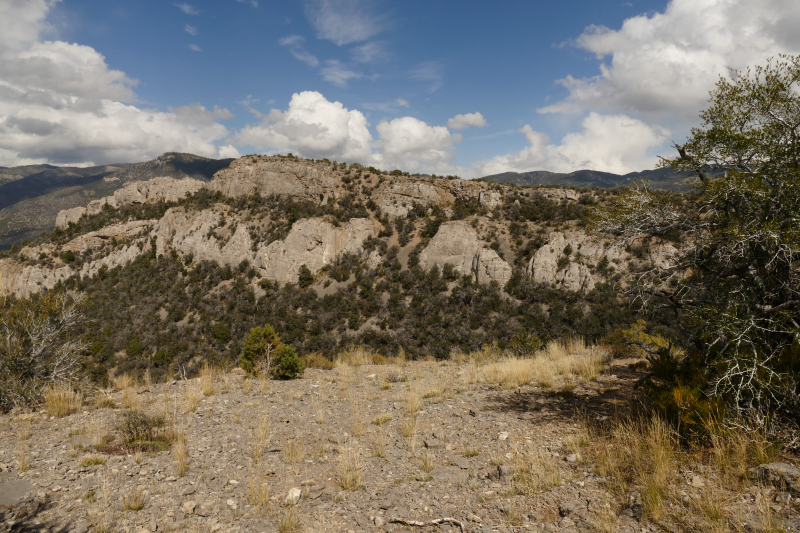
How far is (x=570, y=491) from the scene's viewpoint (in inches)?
142

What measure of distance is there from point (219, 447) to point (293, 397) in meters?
2.72

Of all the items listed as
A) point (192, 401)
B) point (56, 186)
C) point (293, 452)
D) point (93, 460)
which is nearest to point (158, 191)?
point (192, 401)

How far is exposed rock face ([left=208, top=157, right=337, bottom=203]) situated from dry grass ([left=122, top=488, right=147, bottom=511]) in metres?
40.1

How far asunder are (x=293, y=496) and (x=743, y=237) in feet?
20.7

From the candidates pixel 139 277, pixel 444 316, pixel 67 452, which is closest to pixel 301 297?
pixel 444 316

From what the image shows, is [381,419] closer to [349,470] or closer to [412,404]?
[412,404]

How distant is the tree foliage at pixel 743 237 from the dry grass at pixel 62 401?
35.9ft

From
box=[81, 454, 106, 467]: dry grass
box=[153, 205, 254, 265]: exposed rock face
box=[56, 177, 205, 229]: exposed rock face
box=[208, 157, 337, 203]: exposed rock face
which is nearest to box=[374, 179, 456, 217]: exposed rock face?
box=[208, 157, 337, 203]: exposed rock face

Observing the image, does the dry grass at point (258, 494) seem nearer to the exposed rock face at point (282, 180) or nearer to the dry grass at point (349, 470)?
the dry grass at point (349, 470)

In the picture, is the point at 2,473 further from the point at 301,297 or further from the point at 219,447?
the point at 301,297

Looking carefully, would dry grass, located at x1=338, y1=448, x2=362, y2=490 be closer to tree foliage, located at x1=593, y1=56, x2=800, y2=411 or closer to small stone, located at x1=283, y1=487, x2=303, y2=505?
small stone, located at x1=283, y1=487, x2=303, y2=505

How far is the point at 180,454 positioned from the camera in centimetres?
480

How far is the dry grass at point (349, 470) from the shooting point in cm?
414

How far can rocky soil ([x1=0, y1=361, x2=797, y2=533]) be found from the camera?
3.44 metres
